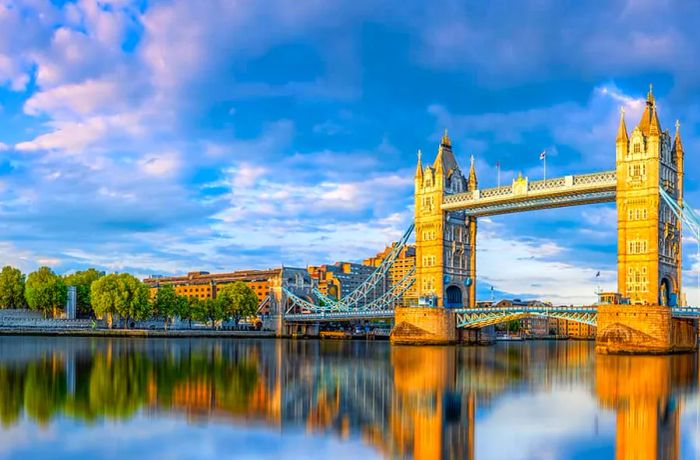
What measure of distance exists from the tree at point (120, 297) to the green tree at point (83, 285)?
9.66m

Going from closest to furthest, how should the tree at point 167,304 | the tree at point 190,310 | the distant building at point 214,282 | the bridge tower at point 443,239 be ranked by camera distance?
the bridge tower at point 443,239
the tree at point 167,304
the tree at point 190,310
the distant building at point 214,282

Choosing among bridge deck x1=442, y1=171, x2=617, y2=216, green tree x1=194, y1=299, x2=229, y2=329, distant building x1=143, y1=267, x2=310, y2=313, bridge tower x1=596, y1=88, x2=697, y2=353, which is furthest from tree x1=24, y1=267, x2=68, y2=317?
bridge tower x1=596, y1=88, x2=697, y2=353

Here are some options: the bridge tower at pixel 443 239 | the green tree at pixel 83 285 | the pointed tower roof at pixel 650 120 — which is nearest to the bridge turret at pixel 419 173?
the bridge tower at pixel 443 239

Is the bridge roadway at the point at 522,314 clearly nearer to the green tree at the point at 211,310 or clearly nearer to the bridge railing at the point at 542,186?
the bridge railing at the point at 542,186

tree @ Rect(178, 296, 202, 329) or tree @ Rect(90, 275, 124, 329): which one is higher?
tree @ Rect(90, 275, 124, 329)

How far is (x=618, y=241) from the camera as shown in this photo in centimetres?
6047

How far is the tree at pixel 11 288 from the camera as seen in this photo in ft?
332

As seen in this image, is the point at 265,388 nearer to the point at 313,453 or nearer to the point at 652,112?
the point at 313,453

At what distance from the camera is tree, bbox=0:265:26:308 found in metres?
101

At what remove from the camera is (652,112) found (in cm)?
6053

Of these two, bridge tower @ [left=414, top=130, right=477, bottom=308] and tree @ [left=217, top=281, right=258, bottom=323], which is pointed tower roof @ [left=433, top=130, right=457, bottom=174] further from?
tree @ [left=217, top=281, right=258, bottom=323]

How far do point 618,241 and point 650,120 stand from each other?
984 cm

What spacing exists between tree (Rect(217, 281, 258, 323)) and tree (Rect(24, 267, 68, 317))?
72.2ft

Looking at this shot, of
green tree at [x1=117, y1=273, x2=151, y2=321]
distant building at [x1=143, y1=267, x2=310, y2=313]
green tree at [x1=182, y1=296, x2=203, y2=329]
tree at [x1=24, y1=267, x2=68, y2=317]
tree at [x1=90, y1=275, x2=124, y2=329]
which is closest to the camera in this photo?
tree at [x1=90, y1=275, x2=124, y2=329]
